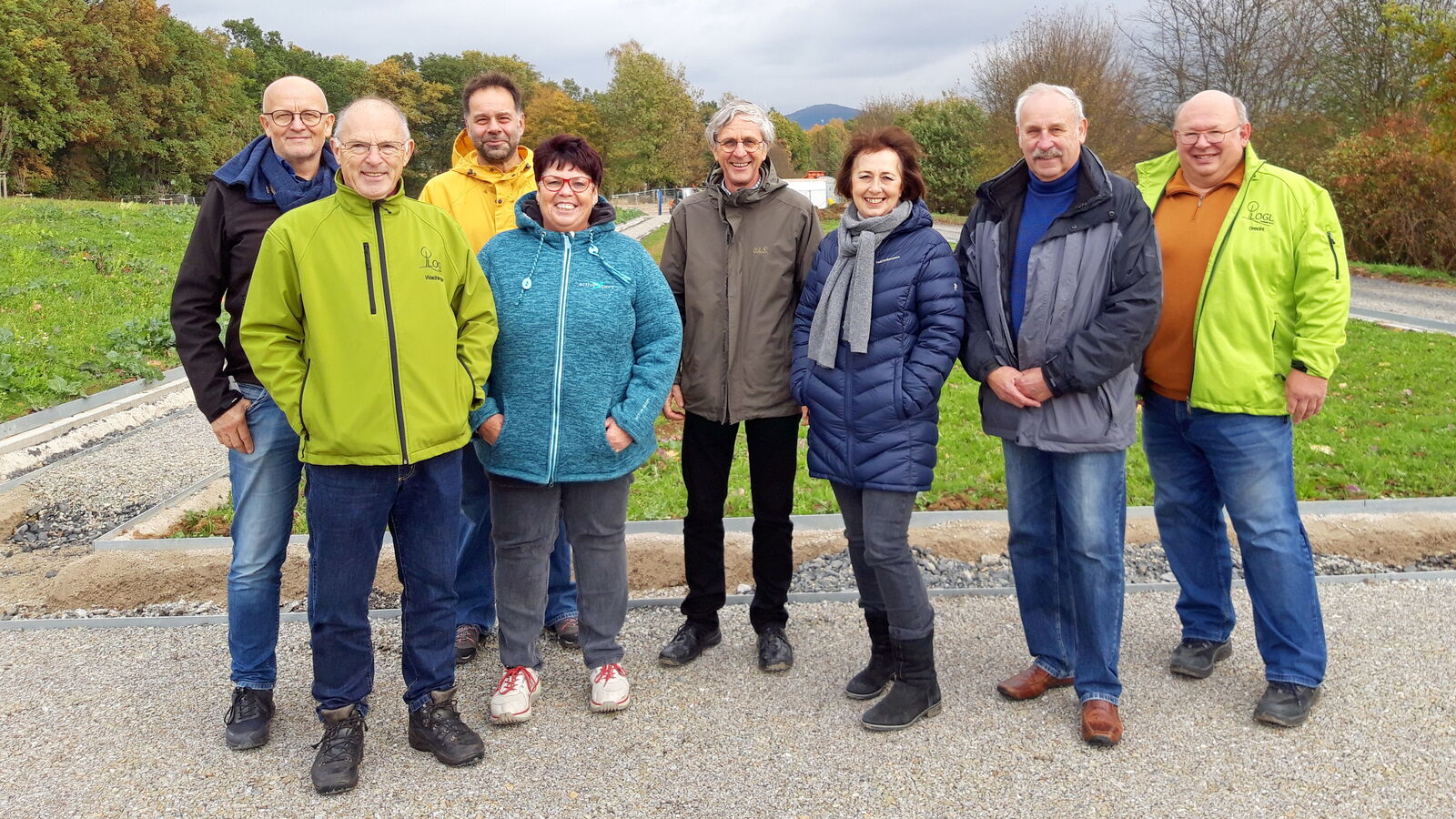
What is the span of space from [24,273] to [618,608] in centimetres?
1318

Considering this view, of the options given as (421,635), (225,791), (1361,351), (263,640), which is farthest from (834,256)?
(1361,351)

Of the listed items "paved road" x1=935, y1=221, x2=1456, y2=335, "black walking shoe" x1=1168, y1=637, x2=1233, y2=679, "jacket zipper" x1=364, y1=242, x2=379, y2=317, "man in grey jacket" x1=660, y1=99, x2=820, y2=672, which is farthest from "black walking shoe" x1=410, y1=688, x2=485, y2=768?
"paved road" x1=935, y1=221, x2=1456, y2=335

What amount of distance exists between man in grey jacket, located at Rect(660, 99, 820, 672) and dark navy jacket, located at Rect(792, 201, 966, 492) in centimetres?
43

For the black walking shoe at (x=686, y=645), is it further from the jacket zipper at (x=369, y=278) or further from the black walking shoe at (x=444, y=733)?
the jacket zipper at (x=369, y=278)

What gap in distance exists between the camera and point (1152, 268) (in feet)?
11.9

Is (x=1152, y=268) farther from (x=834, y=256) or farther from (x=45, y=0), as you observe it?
(x=45, y=0)

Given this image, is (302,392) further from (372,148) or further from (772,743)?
(772,743)

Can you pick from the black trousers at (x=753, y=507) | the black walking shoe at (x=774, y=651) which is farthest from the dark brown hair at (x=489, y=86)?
the black walking shoe at (x=774, y=651)

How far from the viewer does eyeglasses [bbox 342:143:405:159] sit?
11.0 ft

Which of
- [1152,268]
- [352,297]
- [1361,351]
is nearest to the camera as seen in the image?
[352,297]

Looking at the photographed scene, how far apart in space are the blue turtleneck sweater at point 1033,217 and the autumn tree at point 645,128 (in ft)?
183

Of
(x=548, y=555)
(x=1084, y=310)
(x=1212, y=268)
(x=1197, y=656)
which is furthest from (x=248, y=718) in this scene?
(x=1212, y=268)

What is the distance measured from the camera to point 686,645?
4406 millimetres

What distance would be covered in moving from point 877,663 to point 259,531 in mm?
2465
